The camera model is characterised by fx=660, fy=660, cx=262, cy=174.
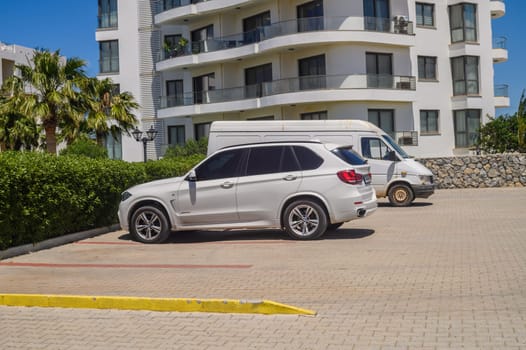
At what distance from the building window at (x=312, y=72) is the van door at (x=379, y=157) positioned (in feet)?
48.0

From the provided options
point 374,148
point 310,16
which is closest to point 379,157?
point 374,148

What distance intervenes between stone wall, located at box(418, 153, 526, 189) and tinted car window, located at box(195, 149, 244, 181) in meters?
19.3

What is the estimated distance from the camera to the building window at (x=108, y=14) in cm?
4756

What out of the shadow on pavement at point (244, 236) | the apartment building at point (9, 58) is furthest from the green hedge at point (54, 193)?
the apartment building at point (9, 58)

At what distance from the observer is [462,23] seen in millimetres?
39062

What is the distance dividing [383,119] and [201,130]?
508 inches

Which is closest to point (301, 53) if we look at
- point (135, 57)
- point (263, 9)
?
point (263, 9)

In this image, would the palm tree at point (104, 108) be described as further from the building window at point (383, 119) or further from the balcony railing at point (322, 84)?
the building window at point (383, 119)

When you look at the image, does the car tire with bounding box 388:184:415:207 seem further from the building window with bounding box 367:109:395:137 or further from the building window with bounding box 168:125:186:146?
the building window with bounding box 168:125:186:146

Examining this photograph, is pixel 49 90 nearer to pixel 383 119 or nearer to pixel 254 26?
pixel 254 26

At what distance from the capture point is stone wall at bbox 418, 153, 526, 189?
29.7 meters

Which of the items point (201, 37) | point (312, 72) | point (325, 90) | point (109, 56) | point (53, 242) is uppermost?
point (201, 37)

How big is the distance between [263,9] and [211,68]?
5563 mm

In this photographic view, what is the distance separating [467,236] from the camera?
41.4 feet
